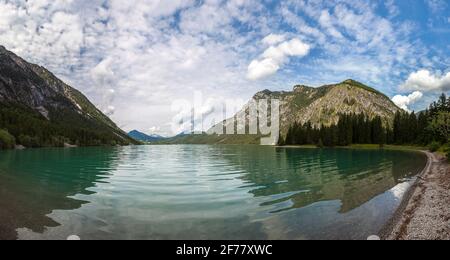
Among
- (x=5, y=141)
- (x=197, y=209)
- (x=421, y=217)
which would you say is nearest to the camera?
(x=421, y=217)

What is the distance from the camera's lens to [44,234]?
20.1 m

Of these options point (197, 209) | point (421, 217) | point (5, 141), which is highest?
point (5, 141)

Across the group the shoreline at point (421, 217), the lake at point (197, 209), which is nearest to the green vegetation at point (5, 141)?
the lake at point (197, 209)

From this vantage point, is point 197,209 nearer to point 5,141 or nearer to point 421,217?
point 421,217

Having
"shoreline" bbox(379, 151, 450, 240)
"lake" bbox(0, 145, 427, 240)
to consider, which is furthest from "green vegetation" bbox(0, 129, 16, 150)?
"shoreline" bbox(379, 151, 450, 240)

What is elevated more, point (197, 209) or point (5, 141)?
point (5, 141)

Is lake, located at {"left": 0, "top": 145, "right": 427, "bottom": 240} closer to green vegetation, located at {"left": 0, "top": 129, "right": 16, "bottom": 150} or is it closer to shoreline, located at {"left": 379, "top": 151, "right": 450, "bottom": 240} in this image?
shoreline, located at {"left": 379, "top": 151, "right": 450, "bottom": 240}

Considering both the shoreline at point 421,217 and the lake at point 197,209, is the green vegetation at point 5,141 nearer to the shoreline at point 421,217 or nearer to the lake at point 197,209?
the lake at point 197,209

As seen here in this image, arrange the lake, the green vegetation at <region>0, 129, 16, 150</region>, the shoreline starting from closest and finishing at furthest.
Result: the shoreline < the lake < the green vegetation at <region>0, 129, 16, 150</region>

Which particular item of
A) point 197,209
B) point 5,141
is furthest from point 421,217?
point 5,141

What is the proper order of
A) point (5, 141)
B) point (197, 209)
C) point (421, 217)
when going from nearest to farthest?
point (421, 217)
point (197, 209)
point (5, 141)

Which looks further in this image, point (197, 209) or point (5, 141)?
point (5, 141)
